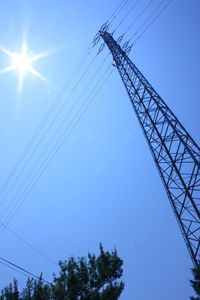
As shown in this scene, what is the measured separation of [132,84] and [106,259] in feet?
33.7

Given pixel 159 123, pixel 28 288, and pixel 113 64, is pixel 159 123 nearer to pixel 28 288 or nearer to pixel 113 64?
pixel 113 64

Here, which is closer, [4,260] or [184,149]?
[184,149]

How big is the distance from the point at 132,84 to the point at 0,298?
14.5 m

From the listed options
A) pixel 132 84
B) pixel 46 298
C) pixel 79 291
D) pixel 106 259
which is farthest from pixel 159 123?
pixel 46 298

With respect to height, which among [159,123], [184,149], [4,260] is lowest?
[4,260]

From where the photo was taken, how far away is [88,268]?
15.3m

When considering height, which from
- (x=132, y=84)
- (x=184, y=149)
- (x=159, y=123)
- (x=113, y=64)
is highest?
(x=113, y=64)

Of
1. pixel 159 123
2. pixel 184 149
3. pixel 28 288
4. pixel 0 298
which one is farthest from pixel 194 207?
pixel 0 298

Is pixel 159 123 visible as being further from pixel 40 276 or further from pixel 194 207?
pixel 40 276

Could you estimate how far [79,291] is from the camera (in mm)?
14219

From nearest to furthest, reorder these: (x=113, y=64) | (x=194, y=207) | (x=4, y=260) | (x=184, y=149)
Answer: (x=194, y=207), (x=184, y=149), (x=4, y=260), (x=113, y=64)

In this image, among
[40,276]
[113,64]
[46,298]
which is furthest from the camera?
[113,64]

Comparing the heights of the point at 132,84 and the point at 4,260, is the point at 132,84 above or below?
above

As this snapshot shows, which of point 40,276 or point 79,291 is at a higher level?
point 40,276
